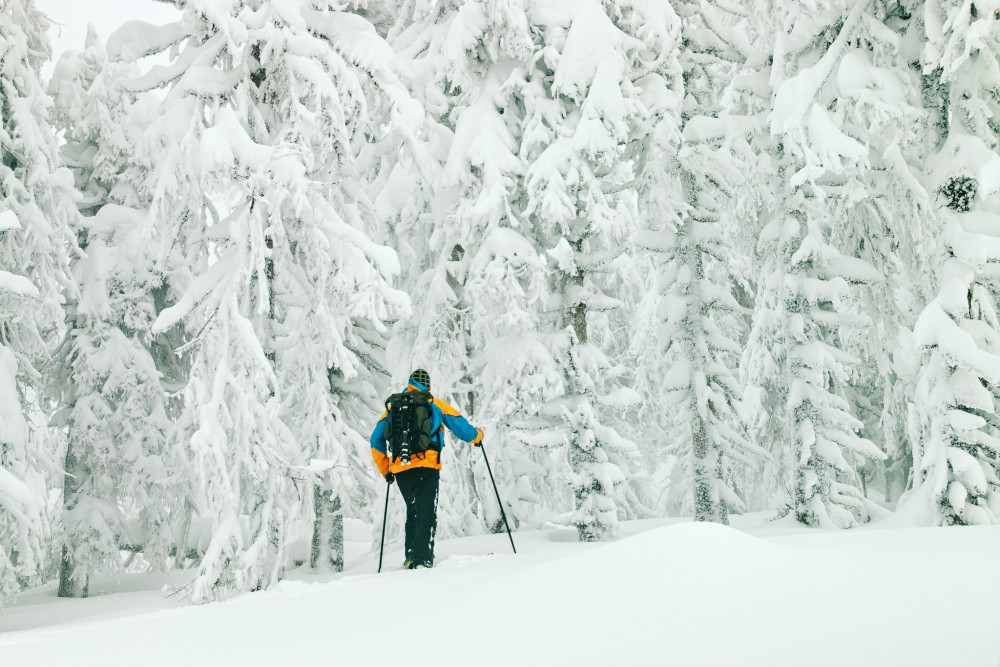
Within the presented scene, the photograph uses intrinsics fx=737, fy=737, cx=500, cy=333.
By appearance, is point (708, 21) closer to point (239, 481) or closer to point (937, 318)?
point (937, 318)

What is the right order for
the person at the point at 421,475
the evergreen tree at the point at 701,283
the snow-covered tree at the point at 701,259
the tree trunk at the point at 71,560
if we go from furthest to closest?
the tree trunk at the point at 71,560 → the evergreen tree at the point at 701,283 → the snow-covered tree at the point at 701,259 → the person at the point at 421,475

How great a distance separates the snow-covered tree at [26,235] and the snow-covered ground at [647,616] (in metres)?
6.19

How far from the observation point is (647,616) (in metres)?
4.06

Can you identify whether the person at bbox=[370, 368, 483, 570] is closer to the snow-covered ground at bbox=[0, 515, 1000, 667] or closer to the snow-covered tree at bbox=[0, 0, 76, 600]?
the snow-covered ground at bbox=[0, 515, 1000, 667]

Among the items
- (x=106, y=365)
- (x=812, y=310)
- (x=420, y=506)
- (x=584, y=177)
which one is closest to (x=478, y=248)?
(x=584, y=177)

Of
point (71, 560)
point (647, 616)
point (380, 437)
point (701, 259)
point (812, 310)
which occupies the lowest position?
point (71, 560)

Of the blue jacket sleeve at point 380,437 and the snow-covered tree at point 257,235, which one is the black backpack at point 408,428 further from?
the snow-covered tree at point 257,235

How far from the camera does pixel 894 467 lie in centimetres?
1948

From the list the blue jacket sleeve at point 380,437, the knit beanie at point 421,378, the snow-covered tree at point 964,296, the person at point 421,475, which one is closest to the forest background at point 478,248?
the snow-covered tree at point 964,296

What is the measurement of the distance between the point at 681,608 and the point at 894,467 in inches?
715

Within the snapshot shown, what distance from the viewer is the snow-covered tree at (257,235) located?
8.90 metres

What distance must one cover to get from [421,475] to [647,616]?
455 centimetres

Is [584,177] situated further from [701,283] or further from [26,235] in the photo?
[26,235]

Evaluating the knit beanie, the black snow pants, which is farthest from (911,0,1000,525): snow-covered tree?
the black snow pants
